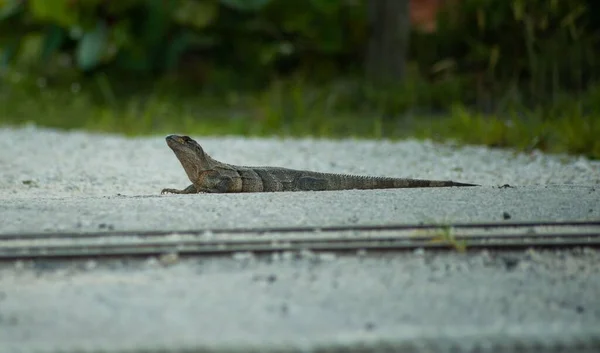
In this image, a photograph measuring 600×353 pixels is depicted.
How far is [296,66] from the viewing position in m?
16.9

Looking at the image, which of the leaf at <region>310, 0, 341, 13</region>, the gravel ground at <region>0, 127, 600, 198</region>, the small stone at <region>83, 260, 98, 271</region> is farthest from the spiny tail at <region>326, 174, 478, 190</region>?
the leaf at <region>310, 0, 341, 13</region>

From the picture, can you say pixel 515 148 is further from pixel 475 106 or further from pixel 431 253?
pixel 431 253

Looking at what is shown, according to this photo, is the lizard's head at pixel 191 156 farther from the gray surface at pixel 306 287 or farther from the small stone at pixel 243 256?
the small stone at pixel 243 256

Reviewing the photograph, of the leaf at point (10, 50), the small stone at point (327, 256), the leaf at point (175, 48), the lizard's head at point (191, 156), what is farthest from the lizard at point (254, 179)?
the leaf at point (10, 50)

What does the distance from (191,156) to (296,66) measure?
10.1 m

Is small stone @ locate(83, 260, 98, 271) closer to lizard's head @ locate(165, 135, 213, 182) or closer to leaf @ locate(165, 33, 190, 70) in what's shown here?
lizard's head @ locate(165, 135, 213, 182)

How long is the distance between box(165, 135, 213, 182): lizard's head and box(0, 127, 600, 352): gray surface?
671 millimetres

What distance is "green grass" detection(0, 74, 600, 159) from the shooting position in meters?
10.1

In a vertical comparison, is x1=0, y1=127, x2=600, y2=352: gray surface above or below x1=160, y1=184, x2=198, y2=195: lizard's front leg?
below

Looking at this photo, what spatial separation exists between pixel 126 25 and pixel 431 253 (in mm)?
11846

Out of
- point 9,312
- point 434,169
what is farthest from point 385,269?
point 434,169

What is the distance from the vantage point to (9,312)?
12.9ft

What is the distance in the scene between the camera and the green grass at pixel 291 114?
10.1 m

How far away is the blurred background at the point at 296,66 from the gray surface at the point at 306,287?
15.6 ft
